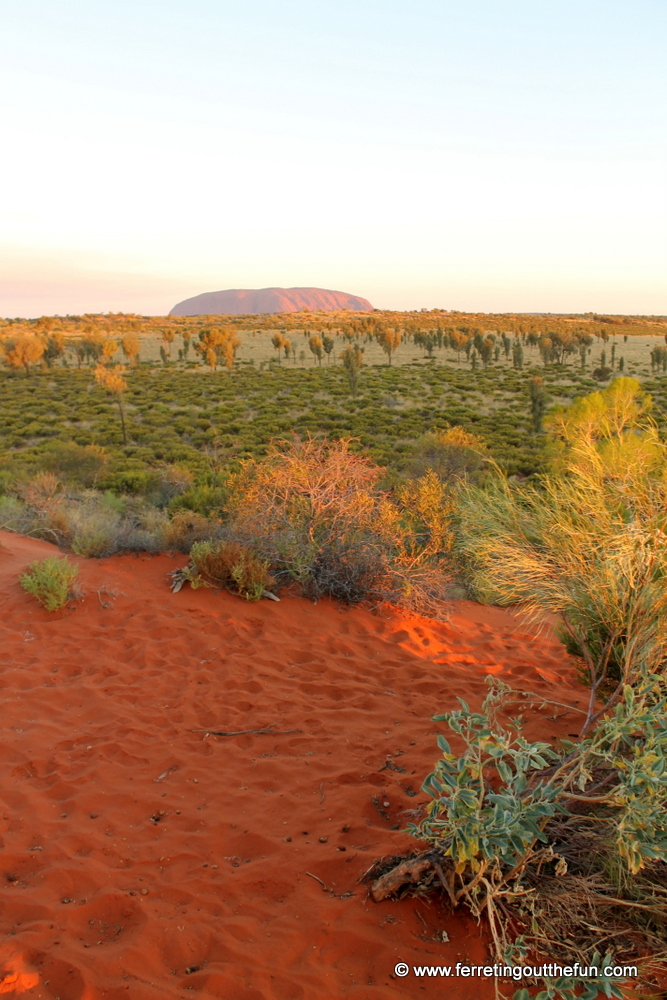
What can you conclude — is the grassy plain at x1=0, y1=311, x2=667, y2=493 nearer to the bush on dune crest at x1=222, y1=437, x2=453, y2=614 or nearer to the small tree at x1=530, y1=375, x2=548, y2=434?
the small tree at x1=530, y1=375, x2=548, y2=434

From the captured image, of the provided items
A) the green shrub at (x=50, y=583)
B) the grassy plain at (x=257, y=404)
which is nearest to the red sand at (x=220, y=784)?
the green shrub at (x=50, y=583)

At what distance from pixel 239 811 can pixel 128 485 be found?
42.6 ft

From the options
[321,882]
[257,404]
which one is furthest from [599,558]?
[257,404]

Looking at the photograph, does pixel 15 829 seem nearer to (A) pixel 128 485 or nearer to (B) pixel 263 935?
(B) pixel 263 935

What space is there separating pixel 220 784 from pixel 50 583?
3510 millimetres

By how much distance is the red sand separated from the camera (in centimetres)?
243

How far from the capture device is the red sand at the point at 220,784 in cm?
243

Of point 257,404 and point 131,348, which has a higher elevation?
point 131,348

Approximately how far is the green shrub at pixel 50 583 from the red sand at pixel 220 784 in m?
0.17

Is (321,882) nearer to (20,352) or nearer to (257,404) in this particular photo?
(257,404)

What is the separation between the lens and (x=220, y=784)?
3.83 meters

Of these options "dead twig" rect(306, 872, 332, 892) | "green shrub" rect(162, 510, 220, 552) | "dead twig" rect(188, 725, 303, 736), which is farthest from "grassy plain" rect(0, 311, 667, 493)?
"dead twig" rect(306, 872, 332, 892)

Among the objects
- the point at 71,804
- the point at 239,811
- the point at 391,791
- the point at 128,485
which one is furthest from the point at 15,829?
the point at 128,485

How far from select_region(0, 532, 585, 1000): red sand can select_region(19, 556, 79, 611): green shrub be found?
168mm
